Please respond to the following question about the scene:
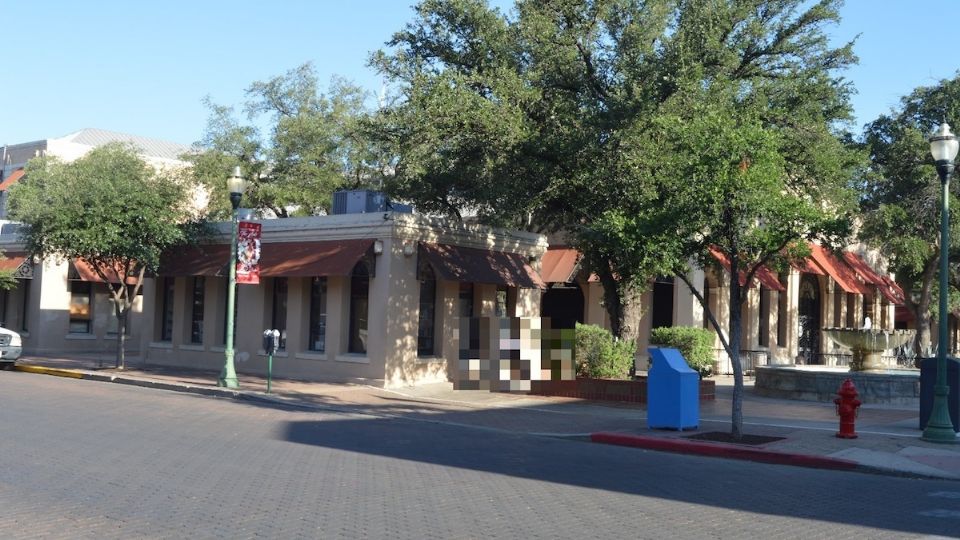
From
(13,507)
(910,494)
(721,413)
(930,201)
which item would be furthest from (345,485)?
(930,201)

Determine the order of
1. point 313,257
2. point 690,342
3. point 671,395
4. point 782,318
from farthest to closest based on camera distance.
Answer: point 782,318 → point 690,342 → point 313,257 → point 671,395

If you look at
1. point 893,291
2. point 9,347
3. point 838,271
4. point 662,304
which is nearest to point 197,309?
point 9,347

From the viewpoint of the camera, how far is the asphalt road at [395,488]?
28.1 ft

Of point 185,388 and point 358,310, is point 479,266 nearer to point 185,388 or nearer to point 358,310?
point 358,310

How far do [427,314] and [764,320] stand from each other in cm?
1518

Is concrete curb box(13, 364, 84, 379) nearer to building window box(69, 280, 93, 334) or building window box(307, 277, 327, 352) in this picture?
building window box(307, 277, 327, 352)

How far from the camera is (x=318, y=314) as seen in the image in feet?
82.1

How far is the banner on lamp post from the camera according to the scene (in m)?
22.1

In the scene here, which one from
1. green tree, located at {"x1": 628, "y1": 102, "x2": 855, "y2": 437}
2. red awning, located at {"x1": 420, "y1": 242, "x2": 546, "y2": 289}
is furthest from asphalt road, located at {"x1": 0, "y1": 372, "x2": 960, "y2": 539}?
red awning, located at {"x1": 420, "y1": 242, "x2": 546, "y2": 289}

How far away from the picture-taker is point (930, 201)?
31094mm

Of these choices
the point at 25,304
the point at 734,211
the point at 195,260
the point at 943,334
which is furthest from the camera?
the point at 25,304

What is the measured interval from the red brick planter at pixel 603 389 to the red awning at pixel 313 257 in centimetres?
540

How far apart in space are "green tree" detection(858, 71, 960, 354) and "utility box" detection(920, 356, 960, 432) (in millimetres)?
15132

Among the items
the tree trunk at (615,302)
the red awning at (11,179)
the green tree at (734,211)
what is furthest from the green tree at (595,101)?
the red awning at (11,179)
